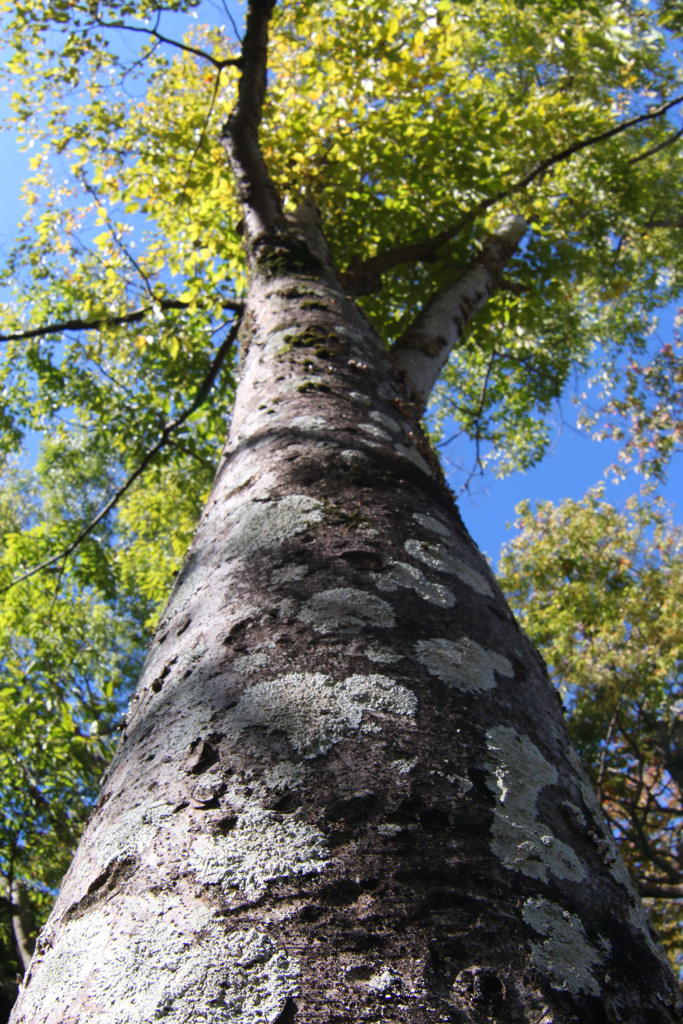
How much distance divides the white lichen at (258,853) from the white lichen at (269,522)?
64 cm

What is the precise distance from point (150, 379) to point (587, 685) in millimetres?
7694

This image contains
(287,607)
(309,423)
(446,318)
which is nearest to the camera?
(287,607)

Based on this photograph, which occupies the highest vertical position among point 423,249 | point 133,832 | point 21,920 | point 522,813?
point 423,249

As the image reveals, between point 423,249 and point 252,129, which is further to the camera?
point 423,249

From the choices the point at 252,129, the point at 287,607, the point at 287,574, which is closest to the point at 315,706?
the point at 287,607

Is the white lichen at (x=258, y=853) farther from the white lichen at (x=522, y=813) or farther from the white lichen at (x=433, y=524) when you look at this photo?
the white lichen at (x=433, y=524)

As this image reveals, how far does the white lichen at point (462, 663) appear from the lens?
1056 millimetres

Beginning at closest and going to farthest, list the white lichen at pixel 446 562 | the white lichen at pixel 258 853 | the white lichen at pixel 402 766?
the white lichen at pixel 258 853 → the white lichen at pixel 402 766 → the white lichen at pixel 446 562

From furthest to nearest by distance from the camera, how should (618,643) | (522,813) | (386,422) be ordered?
(618,643) < (386,422) < (522,813)

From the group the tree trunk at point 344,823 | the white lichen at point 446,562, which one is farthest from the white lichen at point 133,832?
the white lichen at point 446,562

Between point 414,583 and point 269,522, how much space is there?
0.38m

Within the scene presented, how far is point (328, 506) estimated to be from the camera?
145cm

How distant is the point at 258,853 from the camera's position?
2.57ft

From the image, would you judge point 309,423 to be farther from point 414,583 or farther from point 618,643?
A: point 618,643
